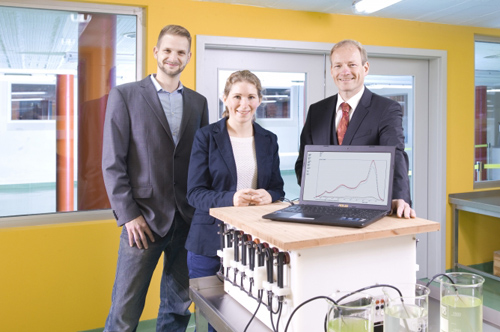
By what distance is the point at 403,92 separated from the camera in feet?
13.0

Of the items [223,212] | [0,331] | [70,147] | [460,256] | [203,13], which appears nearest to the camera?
Result: [223,212]

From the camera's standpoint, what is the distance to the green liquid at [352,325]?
0.97 metres

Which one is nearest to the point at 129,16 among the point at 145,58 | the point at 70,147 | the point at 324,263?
the point at 145,58

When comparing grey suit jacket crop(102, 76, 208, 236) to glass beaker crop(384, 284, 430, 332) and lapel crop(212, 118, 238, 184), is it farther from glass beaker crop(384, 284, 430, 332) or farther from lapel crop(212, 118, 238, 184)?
glass beaker crop(384, 284, 430, 332)

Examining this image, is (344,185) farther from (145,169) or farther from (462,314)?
(145,169)

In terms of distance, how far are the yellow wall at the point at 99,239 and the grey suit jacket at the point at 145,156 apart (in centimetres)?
87

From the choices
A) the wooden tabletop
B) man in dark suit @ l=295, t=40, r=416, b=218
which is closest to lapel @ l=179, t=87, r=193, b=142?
man in dark suit @ l=295, t=40, r=416, b=218

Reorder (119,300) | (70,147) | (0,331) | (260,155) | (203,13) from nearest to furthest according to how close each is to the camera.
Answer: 1. (260,155)
2. (119,300)
3. (0,331)
4. (70,147)
5. (203,13)

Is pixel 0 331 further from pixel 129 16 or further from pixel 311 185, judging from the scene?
pixel 311 185

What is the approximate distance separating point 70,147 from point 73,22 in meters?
0.76

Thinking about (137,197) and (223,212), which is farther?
(137,197)

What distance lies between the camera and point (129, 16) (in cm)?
298

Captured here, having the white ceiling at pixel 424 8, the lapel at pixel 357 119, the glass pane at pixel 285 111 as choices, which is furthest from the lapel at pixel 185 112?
the glass pane at pixel 285 111

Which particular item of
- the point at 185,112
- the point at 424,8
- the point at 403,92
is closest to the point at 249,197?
the point at 185,112
